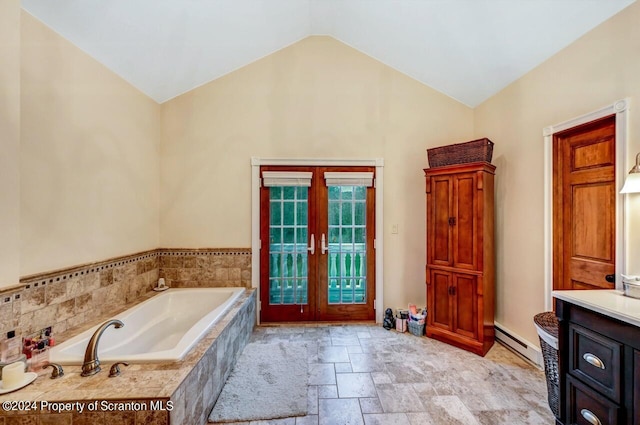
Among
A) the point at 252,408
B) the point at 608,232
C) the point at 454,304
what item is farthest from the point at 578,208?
the point at 252,408

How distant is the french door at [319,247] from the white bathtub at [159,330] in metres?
0.55

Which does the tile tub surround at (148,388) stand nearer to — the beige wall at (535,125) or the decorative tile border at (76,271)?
the decorative tile border at (76,271)

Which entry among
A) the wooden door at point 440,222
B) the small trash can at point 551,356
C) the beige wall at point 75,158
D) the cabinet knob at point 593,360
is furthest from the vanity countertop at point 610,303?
the beige wall at point 75,158

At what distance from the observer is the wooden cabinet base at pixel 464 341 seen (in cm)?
261

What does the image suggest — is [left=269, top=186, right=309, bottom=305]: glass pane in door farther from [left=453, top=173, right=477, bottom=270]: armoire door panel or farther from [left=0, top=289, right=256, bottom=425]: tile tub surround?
[left=453, top=173, right=477, bottom=270]: armoire door panel

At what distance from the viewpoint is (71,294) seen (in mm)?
2045

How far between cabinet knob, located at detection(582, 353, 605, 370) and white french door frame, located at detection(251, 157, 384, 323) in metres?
2.03

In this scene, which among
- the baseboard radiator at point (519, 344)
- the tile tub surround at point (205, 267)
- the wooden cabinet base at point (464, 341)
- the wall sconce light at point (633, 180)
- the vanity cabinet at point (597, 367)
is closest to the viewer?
the vanity cabinet at point (597, 367)

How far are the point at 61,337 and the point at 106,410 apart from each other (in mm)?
1027

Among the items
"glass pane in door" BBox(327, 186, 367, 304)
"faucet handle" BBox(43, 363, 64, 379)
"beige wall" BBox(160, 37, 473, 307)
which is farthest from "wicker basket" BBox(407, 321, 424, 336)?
"faucet handle" BBox(43, 363, 64, 379)

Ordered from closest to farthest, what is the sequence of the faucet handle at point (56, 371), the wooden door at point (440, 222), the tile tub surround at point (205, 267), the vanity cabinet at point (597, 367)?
the vanity cabinet at point (597, 367) < the faucet handle at point (56, 371) < the wooden door at point (440, 222) < the tile tub surround at point (205, 267)

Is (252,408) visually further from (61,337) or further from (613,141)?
(613,141)

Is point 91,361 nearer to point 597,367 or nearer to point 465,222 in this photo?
point 597,367

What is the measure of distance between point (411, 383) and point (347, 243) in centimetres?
159
